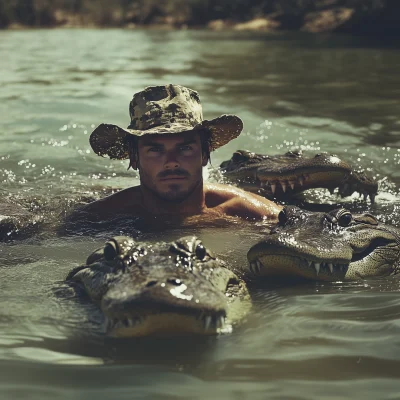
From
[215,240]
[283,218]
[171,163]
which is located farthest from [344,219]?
[171,163]

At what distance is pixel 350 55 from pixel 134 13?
23.7m

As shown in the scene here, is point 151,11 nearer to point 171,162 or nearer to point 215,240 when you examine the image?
point 171,162

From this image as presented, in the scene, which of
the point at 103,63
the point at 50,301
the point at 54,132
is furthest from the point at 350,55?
the point at 50,301

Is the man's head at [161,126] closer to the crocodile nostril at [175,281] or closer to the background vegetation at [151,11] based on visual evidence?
the crocodile nostril at [175,281]

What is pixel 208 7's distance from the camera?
3962 cm

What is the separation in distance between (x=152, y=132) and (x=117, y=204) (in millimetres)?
918

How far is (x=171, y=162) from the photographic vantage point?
20.2ft

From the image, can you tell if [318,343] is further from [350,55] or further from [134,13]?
[134,13]

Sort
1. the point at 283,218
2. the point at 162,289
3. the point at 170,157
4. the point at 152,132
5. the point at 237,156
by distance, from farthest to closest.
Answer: the point at 237,156
the point at 170,157
the point at 152,132
the point at 283,218
the point at 162,289

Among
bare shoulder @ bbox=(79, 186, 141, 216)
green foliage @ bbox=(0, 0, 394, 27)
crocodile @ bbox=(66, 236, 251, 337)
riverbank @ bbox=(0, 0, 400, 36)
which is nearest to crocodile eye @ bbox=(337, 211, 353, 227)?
crocodile @ bbox=(66, 236, 251, 337)

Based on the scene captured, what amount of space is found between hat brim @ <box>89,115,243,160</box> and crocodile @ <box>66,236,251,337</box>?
1.89 m

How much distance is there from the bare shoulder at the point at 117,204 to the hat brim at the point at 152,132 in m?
0.36

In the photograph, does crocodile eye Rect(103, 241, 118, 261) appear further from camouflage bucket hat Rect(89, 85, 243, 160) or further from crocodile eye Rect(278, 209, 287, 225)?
camouflage bucket hat Rect(89, 85, 243, 160)

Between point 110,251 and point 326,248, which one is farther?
point 326,248
